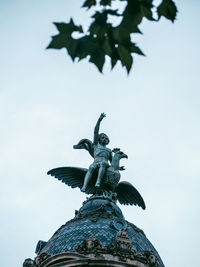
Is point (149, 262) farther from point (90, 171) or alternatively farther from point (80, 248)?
point (90, 171)

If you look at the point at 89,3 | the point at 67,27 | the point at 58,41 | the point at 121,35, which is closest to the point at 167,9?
the point at 121,35

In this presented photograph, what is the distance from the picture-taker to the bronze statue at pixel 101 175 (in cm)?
1588

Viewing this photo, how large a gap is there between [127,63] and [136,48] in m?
0.23

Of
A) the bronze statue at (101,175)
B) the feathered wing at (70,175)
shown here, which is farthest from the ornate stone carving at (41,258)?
the feathered wing at (70,175)

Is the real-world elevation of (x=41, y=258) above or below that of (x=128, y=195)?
below

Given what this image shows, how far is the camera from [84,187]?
51.5ft

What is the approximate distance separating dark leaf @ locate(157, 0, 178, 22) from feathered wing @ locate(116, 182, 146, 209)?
1162 cm

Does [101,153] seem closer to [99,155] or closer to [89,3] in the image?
[99,155]

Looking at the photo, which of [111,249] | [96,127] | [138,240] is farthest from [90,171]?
[111,249]

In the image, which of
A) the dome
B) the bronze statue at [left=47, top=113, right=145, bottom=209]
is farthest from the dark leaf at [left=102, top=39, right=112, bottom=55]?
the bronze statue at [left=47, top=113, right=145, bottom=209]

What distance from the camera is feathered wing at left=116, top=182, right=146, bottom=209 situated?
668 inches

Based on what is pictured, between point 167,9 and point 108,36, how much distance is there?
89 cm

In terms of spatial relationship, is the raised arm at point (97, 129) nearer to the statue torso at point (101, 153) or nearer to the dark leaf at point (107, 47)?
the statue torso at point (101, 153)

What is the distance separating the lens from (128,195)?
17.1 metres
